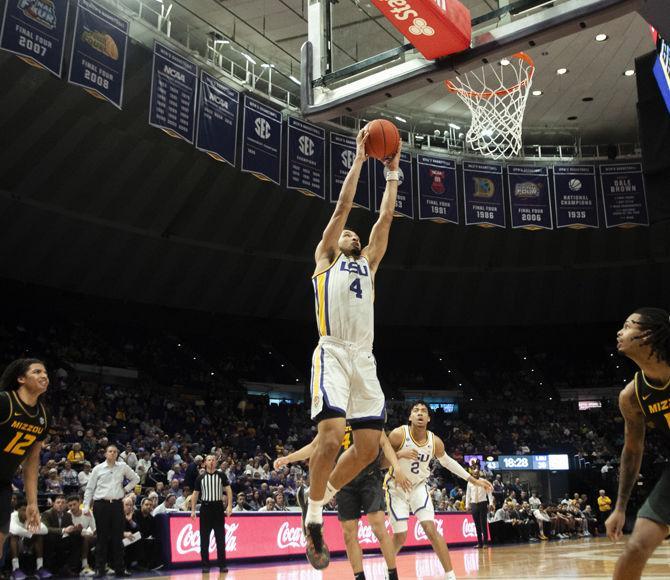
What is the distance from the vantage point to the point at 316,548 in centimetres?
461

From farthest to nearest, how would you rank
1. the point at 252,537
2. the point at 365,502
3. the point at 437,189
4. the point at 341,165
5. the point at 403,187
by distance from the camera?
the point at 437,189
the point at 403,187
the point at 341,165
the point at 252,537
the point at 365,502

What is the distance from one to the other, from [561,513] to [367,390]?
18742mm

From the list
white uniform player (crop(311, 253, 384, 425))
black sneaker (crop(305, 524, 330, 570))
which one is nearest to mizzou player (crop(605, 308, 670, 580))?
white uniform player (crop(311, 253, 384, 425))

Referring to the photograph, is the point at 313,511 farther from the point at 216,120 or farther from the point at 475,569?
the point at 216,120

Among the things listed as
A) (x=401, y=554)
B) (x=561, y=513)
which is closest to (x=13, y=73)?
(x=401, y=554)

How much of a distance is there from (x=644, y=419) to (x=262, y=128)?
1508 centimetres

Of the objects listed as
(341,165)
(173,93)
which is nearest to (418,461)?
(173,93)

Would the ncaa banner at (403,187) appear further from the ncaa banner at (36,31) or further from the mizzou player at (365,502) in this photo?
the mizzou player at (365,502)

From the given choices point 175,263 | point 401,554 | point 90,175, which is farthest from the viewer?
point 175,263

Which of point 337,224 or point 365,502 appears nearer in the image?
point 337,224

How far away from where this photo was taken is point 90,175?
66.1ft

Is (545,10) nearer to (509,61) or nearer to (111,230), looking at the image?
(509,61)

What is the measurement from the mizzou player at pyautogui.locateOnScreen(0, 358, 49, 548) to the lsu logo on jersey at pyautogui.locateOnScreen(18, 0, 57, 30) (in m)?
9.76

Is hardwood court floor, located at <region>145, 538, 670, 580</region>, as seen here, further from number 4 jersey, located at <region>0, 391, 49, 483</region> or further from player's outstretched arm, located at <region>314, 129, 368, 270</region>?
player's outstretched arm, located at <region>314, 129, 368, 270</region>
